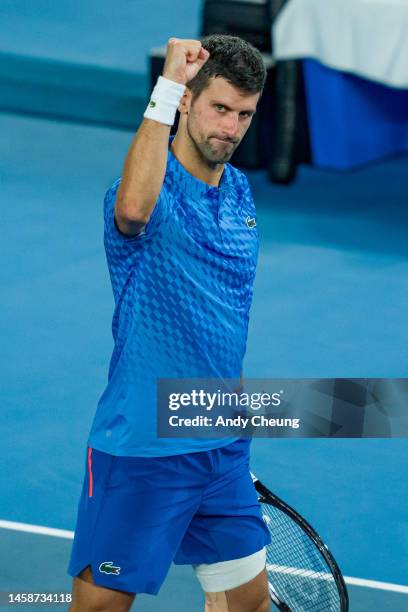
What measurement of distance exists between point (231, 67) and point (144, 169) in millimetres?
498

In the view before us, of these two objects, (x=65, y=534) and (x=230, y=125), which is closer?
(x=230, y=125)

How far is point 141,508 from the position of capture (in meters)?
3.92

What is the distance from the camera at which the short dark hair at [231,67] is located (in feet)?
12.5

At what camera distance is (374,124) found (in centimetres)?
1010

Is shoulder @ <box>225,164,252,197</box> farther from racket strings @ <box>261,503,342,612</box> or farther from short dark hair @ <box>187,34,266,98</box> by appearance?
racket strings @ <box>261,503,342,612</box>

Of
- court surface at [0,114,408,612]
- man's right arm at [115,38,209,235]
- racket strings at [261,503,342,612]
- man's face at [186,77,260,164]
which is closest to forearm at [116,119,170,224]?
man's right arm at [115,38,209,235]

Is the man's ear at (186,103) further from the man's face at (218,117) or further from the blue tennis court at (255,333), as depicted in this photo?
the blue tennis court at (255,333)

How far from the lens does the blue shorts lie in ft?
12.8

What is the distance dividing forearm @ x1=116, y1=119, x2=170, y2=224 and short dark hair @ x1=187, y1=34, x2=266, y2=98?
346 mm

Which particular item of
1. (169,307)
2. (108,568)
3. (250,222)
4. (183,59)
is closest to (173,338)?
(169,307)

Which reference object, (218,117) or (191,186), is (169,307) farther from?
(218,117)

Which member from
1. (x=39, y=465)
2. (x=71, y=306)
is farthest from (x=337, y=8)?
(x=39, y=465)

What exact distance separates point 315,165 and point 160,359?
6.50 meters

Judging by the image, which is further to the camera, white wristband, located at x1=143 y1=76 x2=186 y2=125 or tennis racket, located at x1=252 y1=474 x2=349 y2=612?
tennis racket, located at x1=252 y1=474 x2=349 y2=612
